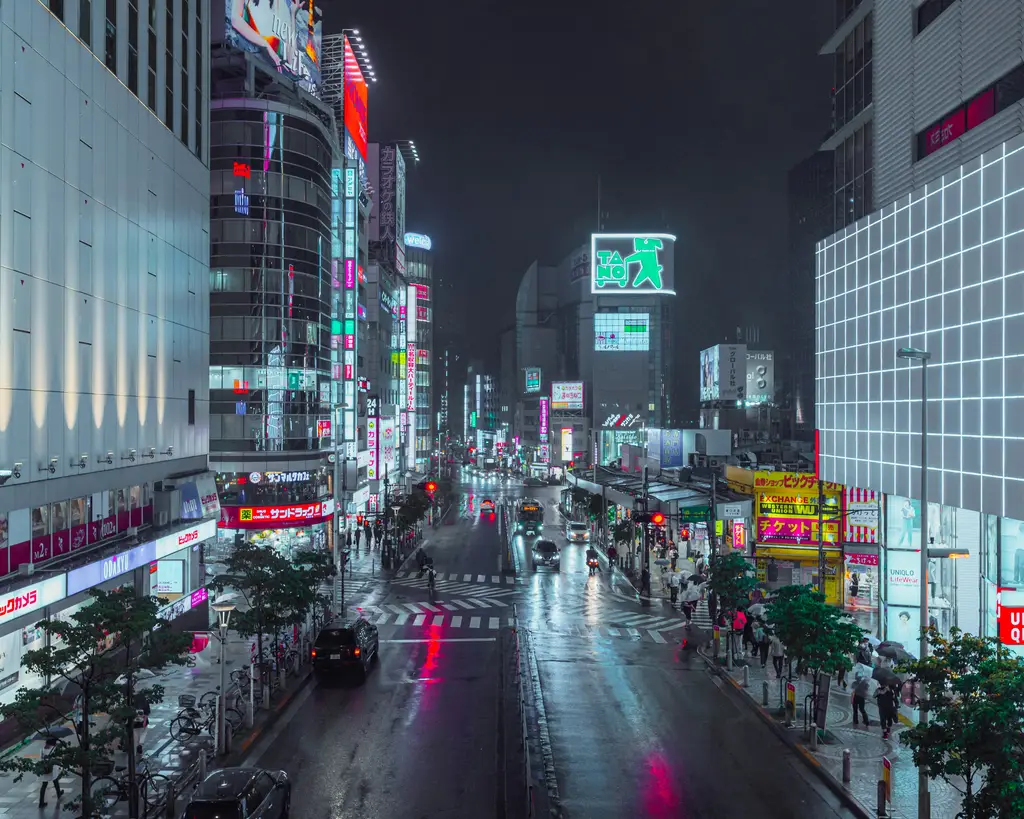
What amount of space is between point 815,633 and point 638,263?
419ft

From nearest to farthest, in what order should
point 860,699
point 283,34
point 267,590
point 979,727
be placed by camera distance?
1. point 979,727
2. point 860,699
3. point 267,590
4. point 283,34

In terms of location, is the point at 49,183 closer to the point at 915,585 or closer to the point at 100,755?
the point at 100,755

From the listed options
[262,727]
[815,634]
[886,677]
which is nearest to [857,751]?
[815,634]

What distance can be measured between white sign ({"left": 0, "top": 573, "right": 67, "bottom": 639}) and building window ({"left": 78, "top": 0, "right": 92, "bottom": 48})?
1701 centimetres

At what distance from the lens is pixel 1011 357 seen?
981 inches

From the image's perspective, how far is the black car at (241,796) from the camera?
584 inches

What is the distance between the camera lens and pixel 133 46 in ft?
108

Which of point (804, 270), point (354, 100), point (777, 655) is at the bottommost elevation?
point (777, 655)

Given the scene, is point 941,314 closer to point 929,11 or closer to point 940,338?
point 940,338

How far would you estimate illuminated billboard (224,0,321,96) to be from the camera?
56.6 m


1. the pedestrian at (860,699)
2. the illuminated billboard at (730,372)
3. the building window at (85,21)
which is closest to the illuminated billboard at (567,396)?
the illuminated billboard at (730,372)

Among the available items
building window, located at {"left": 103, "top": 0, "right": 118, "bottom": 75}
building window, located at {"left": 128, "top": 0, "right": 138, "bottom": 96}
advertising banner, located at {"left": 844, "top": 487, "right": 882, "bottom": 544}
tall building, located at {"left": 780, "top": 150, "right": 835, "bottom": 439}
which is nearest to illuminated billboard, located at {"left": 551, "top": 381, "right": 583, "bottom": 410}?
tall building, located at {"left": 780, "top": 150, "right": 835, "bottom": 439}

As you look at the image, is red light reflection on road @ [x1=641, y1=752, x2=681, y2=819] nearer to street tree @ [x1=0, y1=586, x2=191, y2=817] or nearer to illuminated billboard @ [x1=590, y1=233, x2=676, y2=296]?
street tree @ [x1=0, y1=586, x2=191, y2=817]

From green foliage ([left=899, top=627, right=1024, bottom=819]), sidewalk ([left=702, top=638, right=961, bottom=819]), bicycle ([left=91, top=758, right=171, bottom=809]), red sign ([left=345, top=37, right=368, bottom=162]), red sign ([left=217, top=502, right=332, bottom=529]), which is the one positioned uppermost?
red sign ([left=345, top=37, right=368, bottom=162])
